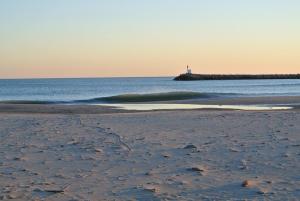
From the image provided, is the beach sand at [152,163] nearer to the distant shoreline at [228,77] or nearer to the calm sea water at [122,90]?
the calm sea water at [122,90]

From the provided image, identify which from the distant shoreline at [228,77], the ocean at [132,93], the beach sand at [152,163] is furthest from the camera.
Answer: the distant shoreline at [228,77]

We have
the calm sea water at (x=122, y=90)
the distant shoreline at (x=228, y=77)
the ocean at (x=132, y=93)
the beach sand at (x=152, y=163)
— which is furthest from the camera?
the distant shoreline at (x=228, y=77)

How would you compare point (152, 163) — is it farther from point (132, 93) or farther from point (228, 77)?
point (228, 77)

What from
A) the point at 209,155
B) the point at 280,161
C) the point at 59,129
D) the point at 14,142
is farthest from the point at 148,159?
the point at 59,129

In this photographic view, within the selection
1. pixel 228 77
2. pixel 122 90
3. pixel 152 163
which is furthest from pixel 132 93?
pixel 228 77

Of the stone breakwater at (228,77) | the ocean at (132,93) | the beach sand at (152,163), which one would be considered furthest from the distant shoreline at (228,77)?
the beach sand at (152,163)

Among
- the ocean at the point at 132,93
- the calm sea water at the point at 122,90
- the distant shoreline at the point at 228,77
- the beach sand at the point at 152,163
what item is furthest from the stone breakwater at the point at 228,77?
the beach sand at the point at 152,163

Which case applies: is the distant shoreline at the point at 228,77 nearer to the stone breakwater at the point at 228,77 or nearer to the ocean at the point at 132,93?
the stone breakwater at the point at 228,77

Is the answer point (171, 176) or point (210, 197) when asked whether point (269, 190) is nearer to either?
point (210, 197)

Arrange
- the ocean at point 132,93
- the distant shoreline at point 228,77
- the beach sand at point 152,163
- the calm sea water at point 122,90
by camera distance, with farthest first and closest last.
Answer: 1. the distant shoreline at point 228,77
2. the calm sea water at point 122,90
3. the ocean at point 132,93
4. the beach sand at point 152,163

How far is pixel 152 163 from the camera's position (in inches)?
342

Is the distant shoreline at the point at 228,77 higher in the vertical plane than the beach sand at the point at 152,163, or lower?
lower

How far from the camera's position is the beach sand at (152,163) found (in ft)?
22.3

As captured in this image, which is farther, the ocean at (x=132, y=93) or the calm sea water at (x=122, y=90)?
the calm sea water at (x=122, y=90)
